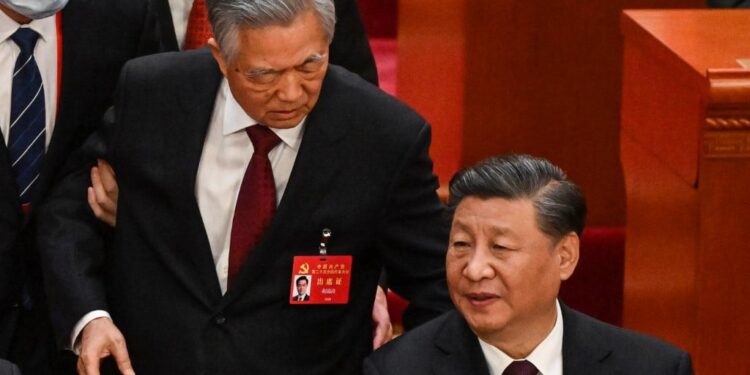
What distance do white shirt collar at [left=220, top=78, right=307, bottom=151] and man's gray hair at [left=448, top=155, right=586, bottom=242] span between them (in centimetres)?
21

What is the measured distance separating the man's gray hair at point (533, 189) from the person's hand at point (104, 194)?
42 cm

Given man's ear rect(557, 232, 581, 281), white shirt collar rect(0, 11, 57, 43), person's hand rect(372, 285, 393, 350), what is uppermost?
white shirt collar rect(0, 11, 57, 43)

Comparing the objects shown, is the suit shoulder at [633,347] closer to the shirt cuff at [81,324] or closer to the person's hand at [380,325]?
the person's hand at [380,325]

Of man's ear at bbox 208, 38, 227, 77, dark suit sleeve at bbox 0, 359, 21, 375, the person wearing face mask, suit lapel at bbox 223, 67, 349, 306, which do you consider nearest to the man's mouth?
suit lapel at bbox 223, 67, 349, 306

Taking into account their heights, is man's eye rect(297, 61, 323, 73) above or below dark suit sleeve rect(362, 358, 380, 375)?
above

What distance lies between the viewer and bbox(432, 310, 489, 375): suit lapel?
5.32 feet

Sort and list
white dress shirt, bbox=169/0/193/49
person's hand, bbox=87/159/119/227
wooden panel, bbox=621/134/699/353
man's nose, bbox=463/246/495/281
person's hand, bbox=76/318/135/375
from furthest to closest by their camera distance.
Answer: white dress shirt, bbox=169/0/193/49
wooden panel, bbox=621/134/699/353
person's hand, bbox=87/159/119/227
person's hand, bbox=76/318/135/375
man's nose, bbox=463/246/495/281

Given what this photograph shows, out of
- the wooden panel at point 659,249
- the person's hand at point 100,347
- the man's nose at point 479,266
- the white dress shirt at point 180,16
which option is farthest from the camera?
the white dress shirt at point 180,16

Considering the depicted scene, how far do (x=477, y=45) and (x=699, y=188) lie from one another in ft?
2.84

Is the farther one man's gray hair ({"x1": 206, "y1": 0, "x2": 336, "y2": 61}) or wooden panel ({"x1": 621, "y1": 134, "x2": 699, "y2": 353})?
wooden panel ({"x1": 621, "y1": 134, "x2": 699, "y2": 353})

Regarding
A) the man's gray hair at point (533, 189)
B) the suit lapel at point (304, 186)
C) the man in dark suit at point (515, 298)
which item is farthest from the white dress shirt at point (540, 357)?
the suit lapel at point (304, 186)

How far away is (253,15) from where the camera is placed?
1606 millimetres

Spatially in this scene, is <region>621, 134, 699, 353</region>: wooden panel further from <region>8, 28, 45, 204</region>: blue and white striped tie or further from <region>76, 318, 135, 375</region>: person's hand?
<region>8, 28, 45, 204</region>: blue and white striped tie

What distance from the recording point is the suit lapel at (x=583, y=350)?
161 centimetres
